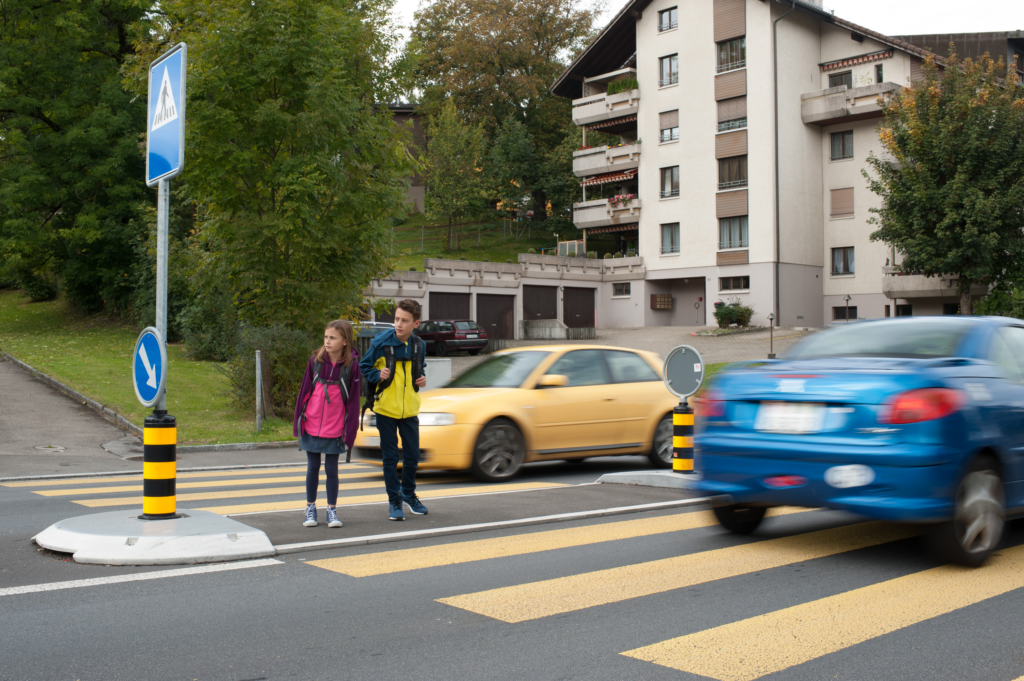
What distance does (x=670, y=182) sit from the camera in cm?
4947

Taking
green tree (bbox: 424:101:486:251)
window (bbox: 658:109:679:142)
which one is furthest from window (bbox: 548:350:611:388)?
green tree (bbox: 424:101:486:251)

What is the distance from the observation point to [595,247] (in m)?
65.3

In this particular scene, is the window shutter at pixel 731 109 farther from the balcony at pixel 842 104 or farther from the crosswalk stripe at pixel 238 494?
the crosswalk stripe at pixel 238 494

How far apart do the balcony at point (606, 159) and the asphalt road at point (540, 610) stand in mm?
45431

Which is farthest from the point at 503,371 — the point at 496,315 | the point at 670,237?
the point at 670,237

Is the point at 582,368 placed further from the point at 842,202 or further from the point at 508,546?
the point at 842,202

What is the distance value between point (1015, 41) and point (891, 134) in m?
19.3

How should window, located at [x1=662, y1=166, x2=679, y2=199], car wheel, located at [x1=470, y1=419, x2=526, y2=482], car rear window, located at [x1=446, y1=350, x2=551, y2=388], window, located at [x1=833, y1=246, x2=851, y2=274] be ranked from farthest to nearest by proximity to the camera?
1. window, located at [x1=662, y1=166, x2=679, y2=199]
2. window, located at [x1=833, y1=246, x2=851, y2=274]
3. car rear window, located at [x1=446, y1=350, x2=551, y2=388]
4. car wheel, located at [x1=470, y1=419, x2=526, y2=482]

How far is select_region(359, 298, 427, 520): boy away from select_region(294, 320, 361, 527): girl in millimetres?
297

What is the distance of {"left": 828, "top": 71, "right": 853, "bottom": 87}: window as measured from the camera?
1821 inches

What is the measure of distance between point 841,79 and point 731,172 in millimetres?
7728

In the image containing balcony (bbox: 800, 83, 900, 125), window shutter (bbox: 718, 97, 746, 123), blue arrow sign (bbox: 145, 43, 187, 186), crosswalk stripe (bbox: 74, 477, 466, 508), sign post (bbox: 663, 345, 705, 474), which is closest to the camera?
blue arrow sign (bbox: 145, 43, 187, 186)

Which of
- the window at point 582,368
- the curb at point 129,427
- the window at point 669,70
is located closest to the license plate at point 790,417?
the window at point 582,368

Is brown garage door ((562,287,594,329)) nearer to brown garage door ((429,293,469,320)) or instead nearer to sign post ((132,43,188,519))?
brown garage door ((429,293,469,320))
